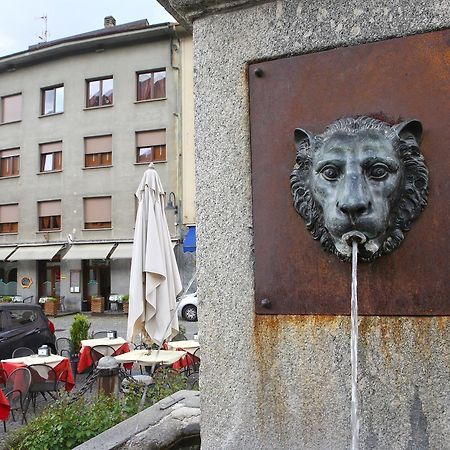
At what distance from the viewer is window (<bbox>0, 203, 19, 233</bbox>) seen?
1049 inches

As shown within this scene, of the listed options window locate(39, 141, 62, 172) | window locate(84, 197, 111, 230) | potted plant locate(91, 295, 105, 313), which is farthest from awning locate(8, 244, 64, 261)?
window locate(39, 141, 62, 172)

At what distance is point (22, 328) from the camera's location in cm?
1023

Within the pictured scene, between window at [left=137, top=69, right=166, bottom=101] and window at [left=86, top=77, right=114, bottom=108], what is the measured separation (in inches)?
58.2

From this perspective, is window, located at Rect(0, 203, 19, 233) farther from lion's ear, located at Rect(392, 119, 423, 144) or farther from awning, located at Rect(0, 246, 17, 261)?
lion's ear, located at Rect(392, 119, 423, 144)

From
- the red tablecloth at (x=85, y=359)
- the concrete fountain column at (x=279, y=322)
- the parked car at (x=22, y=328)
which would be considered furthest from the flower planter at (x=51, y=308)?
the concrete fountain column at (x=279, y=322)

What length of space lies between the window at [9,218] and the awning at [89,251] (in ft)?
13.0

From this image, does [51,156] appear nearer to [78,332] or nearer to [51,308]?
[51,308]

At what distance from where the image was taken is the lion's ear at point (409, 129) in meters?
1.59

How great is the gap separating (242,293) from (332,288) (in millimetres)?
301

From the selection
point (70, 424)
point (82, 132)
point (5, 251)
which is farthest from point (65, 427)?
point (5, 251)

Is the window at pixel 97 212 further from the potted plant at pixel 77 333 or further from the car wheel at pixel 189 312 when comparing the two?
the potted plant at pixel 77 333

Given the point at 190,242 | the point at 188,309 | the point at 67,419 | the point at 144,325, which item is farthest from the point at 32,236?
the point at 67,419

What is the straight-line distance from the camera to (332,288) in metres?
1.68

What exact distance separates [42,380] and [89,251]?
1687 centimetres
